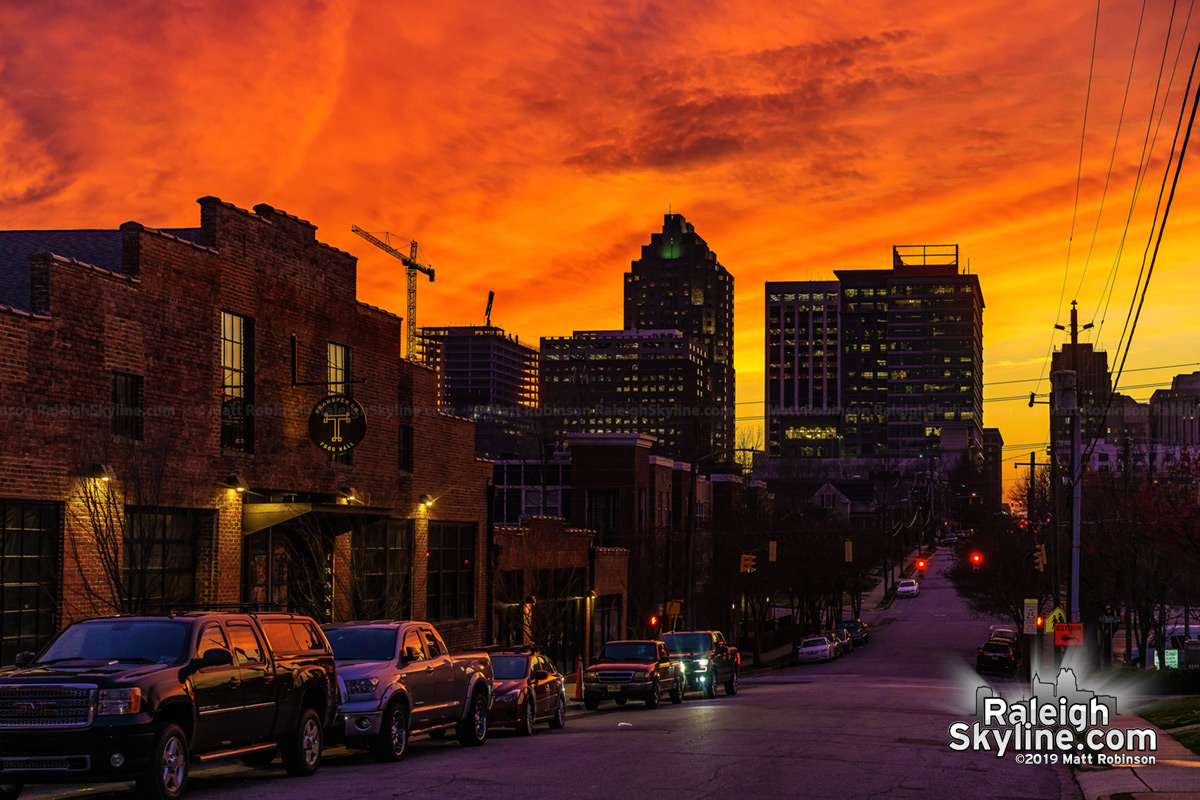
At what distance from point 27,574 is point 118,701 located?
1182cm

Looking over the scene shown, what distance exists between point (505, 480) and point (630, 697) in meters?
45.3

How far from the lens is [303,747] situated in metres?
16.5

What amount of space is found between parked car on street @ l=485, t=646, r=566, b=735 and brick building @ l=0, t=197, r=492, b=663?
21.8 ft

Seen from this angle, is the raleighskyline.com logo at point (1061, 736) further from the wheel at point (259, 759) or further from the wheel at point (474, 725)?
the wheel at point (259, 759)

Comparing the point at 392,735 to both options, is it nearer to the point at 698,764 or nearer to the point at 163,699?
the point at 698,764

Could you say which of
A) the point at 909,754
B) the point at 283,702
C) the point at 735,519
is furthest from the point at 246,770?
the point at 735,519

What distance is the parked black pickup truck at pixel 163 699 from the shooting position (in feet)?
43.2

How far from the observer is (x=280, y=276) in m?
31.9

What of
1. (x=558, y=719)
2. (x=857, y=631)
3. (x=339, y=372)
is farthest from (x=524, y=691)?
(x=857, y=631)

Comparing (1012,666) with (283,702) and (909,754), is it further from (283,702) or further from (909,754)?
(283,702)

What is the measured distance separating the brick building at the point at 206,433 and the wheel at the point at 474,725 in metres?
5.56

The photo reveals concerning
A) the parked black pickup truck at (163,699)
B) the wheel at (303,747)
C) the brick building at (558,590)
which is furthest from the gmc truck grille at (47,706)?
the brick building at (558,590)

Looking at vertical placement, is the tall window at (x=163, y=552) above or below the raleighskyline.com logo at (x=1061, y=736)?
above

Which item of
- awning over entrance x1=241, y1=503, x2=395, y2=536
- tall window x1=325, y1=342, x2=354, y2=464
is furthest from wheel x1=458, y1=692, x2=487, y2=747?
tall window x1=325, y1=342, x2=354, y2=464
